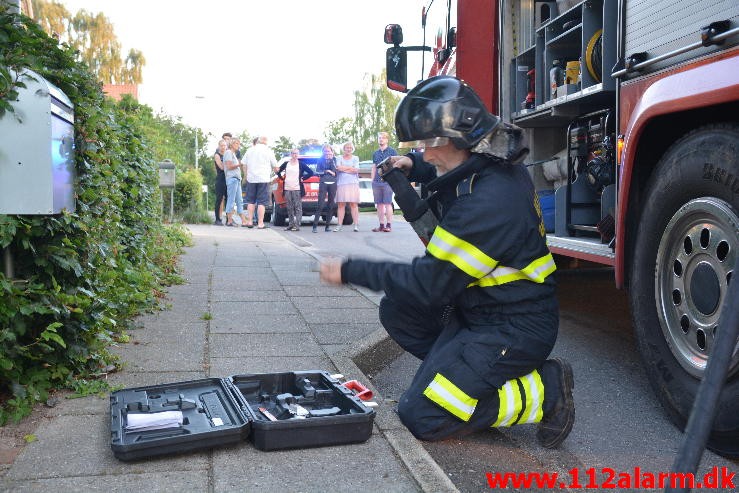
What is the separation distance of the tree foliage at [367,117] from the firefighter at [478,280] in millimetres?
58023

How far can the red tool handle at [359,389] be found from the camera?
3.54 metres

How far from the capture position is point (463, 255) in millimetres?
3111

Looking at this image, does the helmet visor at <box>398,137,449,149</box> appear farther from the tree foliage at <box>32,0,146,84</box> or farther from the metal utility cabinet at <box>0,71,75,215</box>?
the tree foliage at <box>32,0,146,84</box>

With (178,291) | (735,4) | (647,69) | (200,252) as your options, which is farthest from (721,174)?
(200,252)

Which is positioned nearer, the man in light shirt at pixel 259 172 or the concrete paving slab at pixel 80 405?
the concrete paving slab at pixel 80 405

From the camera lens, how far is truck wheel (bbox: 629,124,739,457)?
9.84 feet

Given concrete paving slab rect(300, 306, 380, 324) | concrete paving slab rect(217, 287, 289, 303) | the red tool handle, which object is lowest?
the red tool handle

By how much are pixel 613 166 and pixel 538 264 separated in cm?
167

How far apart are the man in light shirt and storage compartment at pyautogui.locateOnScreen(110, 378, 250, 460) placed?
11.9 metres

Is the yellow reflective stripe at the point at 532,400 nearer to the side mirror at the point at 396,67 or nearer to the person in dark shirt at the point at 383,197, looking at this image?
the side mirror at the point at 396,67

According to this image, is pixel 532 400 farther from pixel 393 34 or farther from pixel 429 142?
pixel 393 34

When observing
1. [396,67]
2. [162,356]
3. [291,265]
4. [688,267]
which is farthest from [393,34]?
[688,267]

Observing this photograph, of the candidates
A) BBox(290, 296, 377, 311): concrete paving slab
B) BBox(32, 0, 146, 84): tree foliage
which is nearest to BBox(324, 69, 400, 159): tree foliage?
BBox(32, 0, 146, 84): tree foliage

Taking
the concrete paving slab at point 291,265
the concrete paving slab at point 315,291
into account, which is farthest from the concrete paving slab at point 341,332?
the concrete paving slab at point 291,265
